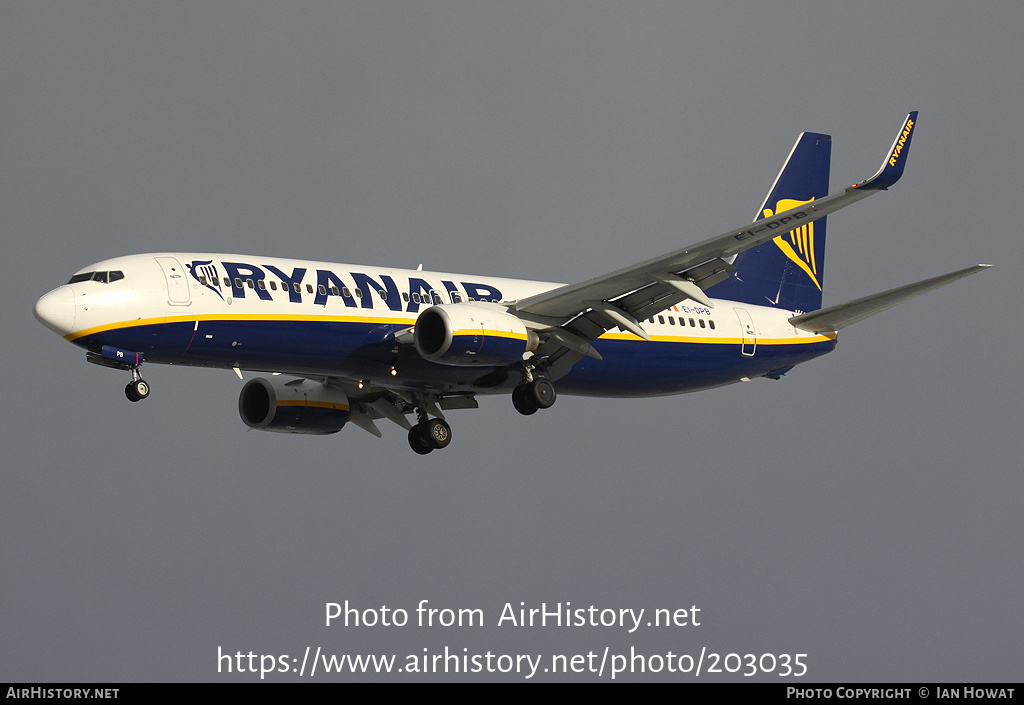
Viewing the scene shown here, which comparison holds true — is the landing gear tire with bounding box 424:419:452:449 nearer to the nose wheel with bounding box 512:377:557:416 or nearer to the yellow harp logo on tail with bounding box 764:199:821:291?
the nose wheel with bounding box 512:377:557:416

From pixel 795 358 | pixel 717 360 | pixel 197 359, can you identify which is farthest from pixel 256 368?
pixel 795 358

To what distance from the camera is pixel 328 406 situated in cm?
4069

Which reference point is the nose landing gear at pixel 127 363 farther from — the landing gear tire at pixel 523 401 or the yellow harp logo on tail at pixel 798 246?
the yellow harp logo on tail at pixel 798 246

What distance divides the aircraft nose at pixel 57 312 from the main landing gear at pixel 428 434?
472 inches

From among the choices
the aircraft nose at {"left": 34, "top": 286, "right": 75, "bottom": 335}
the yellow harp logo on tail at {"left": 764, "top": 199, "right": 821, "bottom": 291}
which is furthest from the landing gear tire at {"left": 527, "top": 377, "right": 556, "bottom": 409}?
the yellow harp logo on tail at {"left": 764, "top": 199, "right": 821, "bottom": 291}

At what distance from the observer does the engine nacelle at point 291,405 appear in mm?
40156

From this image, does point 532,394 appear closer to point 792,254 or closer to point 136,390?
point 136,390

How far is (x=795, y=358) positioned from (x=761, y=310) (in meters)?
1.90

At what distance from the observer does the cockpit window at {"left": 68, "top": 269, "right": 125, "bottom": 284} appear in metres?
32.4

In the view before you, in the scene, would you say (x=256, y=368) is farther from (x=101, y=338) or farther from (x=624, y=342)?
(x=624, y=342)

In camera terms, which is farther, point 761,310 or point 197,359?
point 761,310

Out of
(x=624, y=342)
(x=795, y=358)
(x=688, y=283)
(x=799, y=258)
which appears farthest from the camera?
(x=799, y=258)

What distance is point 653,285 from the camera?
A: 35.5 metres

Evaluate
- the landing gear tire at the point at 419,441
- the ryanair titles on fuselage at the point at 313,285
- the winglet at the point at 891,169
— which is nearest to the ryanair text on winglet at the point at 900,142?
the winglet at the point at 891,169
